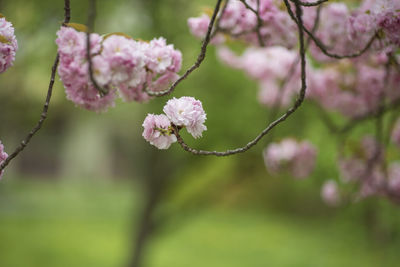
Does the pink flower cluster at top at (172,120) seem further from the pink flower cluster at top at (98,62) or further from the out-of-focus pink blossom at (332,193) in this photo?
the out-of-focus pink blossom at (332,193)

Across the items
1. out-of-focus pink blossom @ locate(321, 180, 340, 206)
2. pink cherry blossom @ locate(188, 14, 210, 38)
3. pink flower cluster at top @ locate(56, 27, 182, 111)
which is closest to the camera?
pink flower cluster at top @ locate(56, 27, 182, 111)

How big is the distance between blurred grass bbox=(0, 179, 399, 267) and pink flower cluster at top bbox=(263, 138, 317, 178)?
2283mm

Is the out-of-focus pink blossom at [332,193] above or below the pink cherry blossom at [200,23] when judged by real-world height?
below

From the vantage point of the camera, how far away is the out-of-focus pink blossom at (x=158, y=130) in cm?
147

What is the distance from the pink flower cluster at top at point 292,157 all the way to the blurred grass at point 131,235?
2283 mm

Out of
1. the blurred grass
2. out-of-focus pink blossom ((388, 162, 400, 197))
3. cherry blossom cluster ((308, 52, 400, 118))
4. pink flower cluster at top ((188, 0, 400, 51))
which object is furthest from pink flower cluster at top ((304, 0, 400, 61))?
the blurred grass

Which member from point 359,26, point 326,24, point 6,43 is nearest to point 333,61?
point 326,24

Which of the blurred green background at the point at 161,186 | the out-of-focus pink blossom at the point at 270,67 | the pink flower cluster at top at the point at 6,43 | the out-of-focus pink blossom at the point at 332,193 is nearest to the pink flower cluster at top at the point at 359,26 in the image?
the out-of-focus pink blossom at the point at 270,67

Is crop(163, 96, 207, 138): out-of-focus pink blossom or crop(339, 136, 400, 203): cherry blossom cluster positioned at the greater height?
crop(339, 136, 400, 203): cherry blossom cluster

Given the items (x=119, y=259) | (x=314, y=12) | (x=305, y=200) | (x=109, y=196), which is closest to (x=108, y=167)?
(x=109, y=196)

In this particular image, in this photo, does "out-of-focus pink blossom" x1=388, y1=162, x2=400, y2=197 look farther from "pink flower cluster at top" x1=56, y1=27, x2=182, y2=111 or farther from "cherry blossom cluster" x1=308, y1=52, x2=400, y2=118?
"pink flower cluster at top" x1=56, y1=27, x2=182, y2=111

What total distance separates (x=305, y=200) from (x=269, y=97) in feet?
56.0

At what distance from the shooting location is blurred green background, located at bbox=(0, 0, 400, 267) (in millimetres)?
4710

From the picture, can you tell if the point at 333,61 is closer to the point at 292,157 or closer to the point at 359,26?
the point at 359,26
